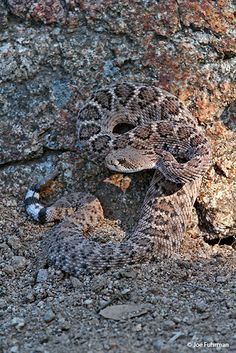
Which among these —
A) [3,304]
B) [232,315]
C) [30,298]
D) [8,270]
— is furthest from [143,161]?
[232,315]

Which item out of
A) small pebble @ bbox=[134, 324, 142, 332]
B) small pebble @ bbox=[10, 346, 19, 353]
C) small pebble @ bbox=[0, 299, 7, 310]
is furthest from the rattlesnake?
small pebble @ bbox=[10, 346, 19, 353]

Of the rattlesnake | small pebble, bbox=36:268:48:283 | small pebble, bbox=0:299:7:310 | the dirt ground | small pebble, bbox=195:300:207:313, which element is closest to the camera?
the dirt ground

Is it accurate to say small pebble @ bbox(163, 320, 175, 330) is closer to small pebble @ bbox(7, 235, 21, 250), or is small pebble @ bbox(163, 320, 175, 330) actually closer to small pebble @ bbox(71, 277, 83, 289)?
small pebble @ bbox(71, 277, 83, 289)

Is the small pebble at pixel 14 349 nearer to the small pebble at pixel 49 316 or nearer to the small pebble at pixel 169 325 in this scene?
the small pebble at pixel 49 316

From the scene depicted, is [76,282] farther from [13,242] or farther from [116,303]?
[13,242]

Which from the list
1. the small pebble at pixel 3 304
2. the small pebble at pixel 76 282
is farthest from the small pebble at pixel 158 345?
the small pebble at pixel 3 304

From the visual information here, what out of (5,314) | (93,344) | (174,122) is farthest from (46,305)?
(174,122)

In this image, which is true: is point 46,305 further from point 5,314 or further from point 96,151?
point 96,151
